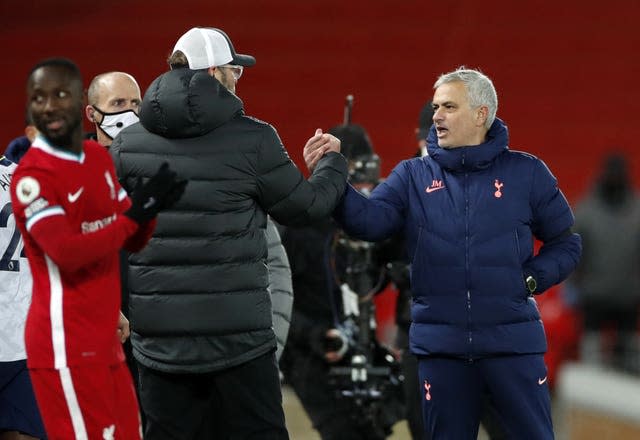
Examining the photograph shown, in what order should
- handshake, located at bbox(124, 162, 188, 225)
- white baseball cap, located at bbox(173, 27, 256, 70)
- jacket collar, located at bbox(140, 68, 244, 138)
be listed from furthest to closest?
1. white baseball cap, located at bbox(173, 27, 256, 70)
2. jacket collar, located at bbox(140, 68, 244, 138)
3. handshake, located at bbox(124, 162, 188, 225)

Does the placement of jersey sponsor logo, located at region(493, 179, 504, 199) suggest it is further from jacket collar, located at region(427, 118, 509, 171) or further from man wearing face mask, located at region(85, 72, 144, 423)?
man wearing face mask, located at region(85, 72, 144, 423)

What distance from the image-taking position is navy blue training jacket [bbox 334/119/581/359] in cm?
378

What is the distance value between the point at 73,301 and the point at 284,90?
7.87m

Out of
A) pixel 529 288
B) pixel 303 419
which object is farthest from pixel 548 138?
pixel 529 288

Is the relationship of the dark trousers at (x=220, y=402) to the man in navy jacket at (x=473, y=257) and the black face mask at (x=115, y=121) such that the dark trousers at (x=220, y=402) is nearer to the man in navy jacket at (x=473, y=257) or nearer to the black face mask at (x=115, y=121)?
the man in navy jacket at (x=473, y=257)

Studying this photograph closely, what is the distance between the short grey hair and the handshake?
1.21 m

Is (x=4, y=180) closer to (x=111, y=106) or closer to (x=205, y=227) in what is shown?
(x=111, y=106)

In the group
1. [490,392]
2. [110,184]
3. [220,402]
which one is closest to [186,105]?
[110,184]

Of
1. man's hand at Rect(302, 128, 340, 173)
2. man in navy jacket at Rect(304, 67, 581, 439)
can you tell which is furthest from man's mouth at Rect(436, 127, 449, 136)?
man's hand at Rect(302, 128, 340, 173)

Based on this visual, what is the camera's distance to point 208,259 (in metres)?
3.40

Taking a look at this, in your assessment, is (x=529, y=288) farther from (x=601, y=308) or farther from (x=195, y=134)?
(x=601, y=308)

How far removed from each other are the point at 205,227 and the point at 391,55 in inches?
308

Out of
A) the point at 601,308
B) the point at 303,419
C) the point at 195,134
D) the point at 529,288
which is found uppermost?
the point at 195,134

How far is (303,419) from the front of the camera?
24.8 feet
